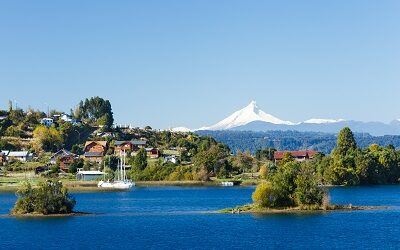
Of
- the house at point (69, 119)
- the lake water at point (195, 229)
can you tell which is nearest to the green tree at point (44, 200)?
the lake water at point (195, 229)

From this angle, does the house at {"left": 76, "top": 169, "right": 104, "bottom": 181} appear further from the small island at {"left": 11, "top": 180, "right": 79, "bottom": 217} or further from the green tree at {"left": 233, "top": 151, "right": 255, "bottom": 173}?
the small island at {"left": 11, "top": 180, "right": 79, "bottom": 217}

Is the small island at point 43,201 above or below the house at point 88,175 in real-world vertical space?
below

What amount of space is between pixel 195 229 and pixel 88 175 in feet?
188

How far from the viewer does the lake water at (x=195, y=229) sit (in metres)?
49.2

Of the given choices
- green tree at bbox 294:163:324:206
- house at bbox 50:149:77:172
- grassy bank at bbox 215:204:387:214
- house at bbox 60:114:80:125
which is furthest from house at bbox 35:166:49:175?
green tree at bbox 294:163:324:206

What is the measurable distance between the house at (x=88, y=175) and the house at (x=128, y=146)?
20646 mm

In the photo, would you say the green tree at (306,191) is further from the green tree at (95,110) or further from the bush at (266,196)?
the green tree at (95,110)

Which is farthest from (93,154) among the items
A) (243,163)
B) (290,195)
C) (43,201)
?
(290,195)

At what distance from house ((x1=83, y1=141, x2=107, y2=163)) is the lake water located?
50.7m

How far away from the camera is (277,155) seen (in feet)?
463

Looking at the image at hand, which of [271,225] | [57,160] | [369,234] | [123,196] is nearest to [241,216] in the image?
[271,225]

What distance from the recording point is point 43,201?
2483 inches

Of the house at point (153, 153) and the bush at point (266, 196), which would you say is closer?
the bush at point (266, 196)

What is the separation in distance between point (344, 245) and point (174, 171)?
227 ft
